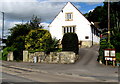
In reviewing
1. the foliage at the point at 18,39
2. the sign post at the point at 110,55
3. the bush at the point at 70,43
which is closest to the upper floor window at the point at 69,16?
the foliage at the point at 18,39

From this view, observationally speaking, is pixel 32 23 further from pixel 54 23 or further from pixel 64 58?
pixel 64 58

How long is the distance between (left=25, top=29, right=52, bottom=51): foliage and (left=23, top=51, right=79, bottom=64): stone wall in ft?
4.67

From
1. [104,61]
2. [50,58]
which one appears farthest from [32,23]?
[104,61]

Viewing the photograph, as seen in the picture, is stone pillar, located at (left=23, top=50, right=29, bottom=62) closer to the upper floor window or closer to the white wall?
the white wall

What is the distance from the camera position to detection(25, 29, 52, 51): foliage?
87.2 ft

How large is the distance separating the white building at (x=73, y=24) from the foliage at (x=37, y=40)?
42.8ft

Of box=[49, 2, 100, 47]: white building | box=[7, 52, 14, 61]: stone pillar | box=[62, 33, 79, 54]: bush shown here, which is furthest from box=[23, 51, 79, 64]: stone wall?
box=[49, 2, 100, 47]: white building

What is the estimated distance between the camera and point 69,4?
40.0 metres

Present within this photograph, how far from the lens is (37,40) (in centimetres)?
2709

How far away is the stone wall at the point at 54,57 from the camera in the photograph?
22.7 meters

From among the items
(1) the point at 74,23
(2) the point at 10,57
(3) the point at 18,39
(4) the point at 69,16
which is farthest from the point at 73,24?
(2) the point at 10,57

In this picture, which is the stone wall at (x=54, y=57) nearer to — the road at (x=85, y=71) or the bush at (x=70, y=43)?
the bush at (x=70, y=43)

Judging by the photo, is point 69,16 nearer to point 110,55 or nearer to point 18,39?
point 18,39

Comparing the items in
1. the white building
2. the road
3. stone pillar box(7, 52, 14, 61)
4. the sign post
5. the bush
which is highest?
the white building
